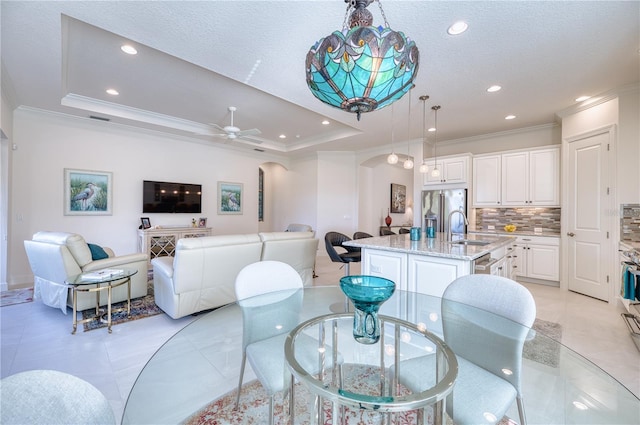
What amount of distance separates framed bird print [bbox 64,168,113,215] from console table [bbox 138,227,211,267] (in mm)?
773

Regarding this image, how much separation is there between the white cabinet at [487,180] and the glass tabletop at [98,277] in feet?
18.7

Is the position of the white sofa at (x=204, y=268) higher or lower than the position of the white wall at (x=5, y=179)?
lower

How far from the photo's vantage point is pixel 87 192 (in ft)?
15.6

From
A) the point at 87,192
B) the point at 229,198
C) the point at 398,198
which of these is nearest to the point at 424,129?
the point at 398,198

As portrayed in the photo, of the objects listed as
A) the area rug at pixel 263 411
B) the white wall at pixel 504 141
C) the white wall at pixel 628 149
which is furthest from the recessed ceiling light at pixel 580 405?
the white wall at pixel 504 141

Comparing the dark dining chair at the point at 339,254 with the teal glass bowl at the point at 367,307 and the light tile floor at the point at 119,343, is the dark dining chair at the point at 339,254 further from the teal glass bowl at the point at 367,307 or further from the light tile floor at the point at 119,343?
the teal glass bowl at the point at 367,307

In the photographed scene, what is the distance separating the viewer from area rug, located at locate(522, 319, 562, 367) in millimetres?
1438

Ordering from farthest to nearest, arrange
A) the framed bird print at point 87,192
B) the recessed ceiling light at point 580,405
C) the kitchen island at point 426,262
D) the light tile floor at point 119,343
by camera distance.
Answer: the framed bird print at point 87,192, the kitchen island at point 426,262, the light tile floor at point 119,343, the recessed ceiling light at point 580,405

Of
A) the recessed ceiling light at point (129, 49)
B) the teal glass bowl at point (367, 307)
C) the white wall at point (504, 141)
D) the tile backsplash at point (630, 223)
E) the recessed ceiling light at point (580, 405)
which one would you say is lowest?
the recessed ceiling light at point (580, 405)

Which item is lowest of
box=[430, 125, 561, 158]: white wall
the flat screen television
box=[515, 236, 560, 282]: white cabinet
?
box=[515, 236, 560, 282]: white cabinet

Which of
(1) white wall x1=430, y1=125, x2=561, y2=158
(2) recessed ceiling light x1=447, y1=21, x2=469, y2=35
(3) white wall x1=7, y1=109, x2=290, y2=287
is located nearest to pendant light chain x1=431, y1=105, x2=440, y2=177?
(1) white wall x1=430, y1=125, x2=561, y2=158

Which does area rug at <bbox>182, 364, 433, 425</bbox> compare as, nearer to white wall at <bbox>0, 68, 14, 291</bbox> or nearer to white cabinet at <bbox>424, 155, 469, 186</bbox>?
white cabinet at <bbox>424, 155, 469, 186</bbox>

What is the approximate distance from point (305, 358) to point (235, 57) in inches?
105

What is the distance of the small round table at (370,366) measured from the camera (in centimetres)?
88
